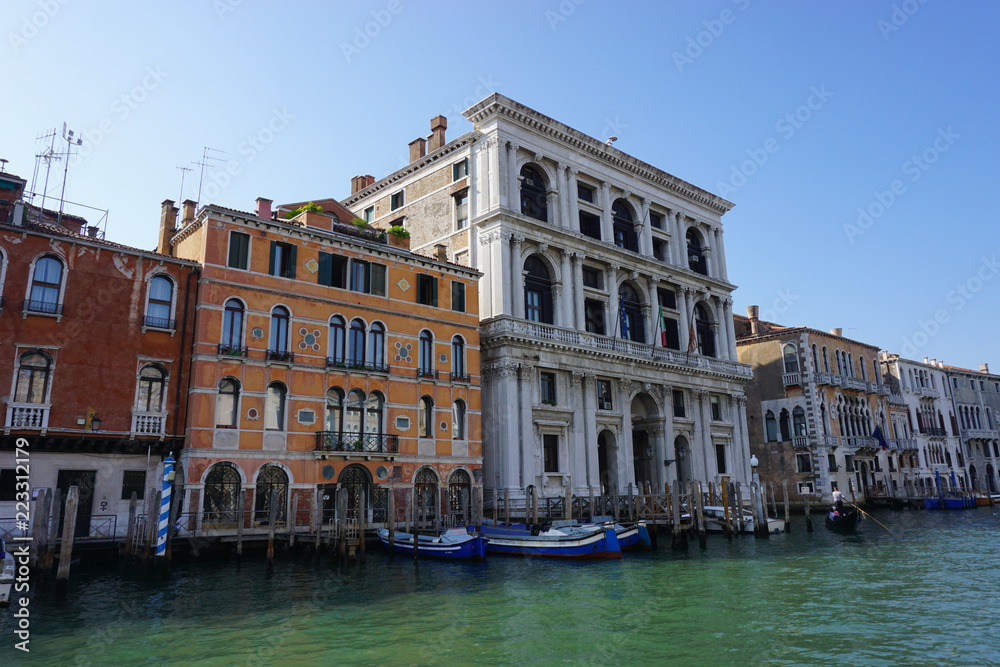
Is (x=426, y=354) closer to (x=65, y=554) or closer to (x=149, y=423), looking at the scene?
(x=149, y=423)

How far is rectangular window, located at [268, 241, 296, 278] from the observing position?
23.0 meters

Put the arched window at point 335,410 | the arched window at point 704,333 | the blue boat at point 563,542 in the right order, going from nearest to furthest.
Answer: the blue boat at point 563,542 < the arched window at point 335,410 < the arched window at point 704,333

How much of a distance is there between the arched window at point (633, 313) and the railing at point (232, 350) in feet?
62.7

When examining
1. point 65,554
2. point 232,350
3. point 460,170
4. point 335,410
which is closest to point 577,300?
point 460,170

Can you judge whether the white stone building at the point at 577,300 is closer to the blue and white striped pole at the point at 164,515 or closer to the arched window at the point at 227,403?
the arched window at the point at 227,403

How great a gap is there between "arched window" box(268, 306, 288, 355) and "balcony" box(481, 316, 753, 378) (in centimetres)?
891

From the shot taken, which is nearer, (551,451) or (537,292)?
(551,451)

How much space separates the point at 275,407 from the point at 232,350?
7.09ft

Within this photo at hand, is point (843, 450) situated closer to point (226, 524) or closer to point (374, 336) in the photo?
point (374, 336)

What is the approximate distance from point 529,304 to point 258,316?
12.7m

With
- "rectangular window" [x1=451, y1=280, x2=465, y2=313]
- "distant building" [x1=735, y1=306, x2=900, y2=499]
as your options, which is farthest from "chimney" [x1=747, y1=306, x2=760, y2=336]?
"rectangular window" [x1=451, y1=280, x2=465, y2=313]

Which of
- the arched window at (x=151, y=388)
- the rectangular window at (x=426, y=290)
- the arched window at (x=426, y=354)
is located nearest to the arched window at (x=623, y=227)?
the rectangular window at (x=426, y=290)

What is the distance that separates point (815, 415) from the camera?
141ft

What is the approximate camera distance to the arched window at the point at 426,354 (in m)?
25.9
